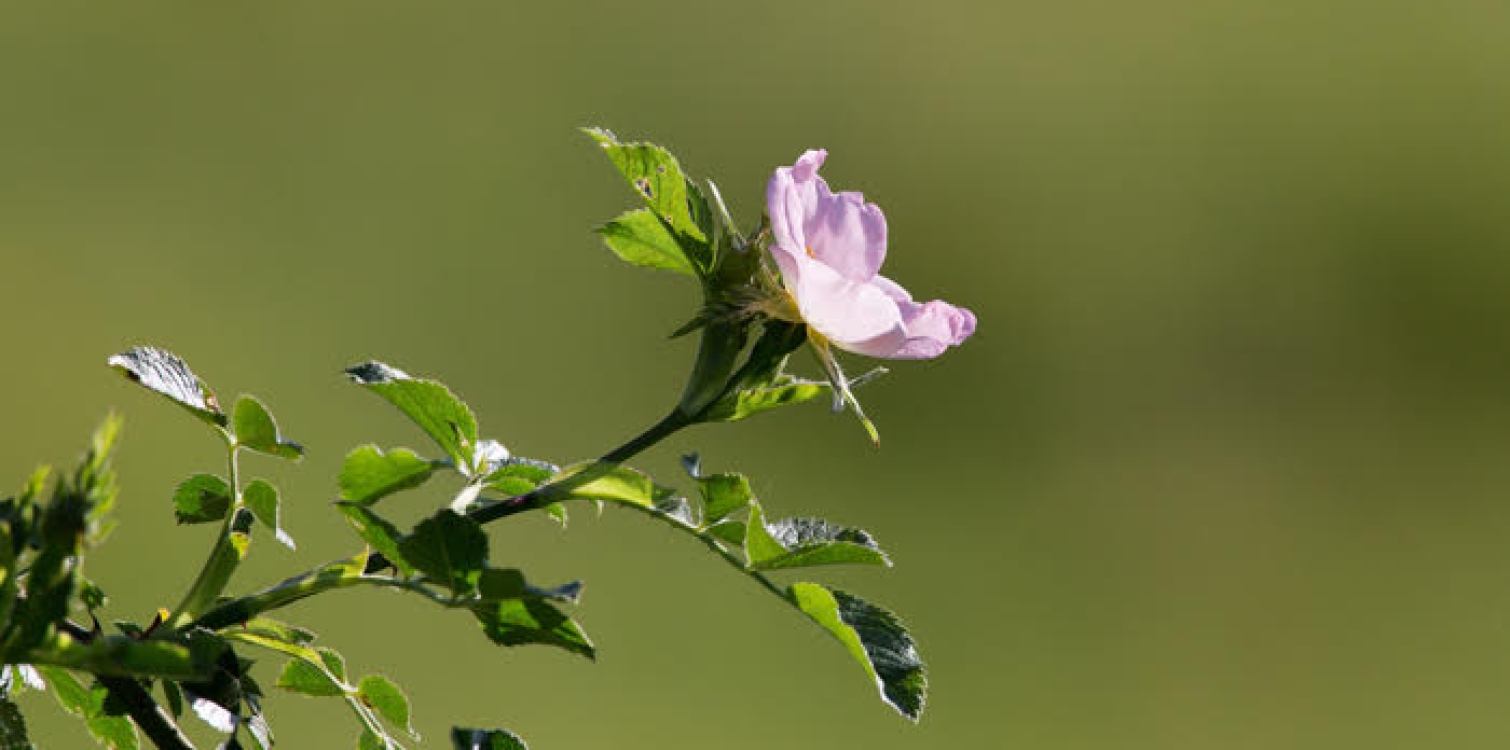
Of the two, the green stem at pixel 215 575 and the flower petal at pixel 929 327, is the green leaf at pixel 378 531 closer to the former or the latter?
the green stem at pixel 215 575

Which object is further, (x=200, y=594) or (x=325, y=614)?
(x=325, y=614)

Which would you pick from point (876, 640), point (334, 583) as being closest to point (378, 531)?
point (334, 583)

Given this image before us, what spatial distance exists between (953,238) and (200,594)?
5.45 m

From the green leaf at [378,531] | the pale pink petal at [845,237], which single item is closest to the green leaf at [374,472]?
the green leaf at [378,531]

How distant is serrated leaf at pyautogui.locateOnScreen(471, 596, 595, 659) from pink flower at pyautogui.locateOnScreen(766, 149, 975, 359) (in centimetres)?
10

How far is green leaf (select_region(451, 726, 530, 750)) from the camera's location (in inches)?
14.6

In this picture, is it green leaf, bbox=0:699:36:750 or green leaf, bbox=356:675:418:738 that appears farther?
green leaf, bbox=356:675:418:738

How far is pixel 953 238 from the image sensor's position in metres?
5.74

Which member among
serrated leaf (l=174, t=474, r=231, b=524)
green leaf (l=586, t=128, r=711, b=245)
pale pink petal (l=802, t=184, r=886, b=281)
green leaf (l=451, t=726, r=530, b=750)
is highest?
green leaf (l=586, t=128, r=711, b=245)

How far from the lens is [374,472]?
375 millimetres

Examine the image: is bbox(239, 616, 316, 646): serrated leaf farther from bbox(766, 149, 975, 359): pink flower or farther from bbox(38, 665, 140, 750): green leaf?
bbox(766, 149, 975, 359): pink flower

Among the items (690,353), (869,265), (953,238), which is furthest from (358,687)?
(953,238)

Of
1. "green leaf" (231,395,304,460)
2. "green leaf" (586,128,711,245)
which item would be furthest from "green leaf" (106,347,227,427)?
"green leaf" (586,128,711,245)

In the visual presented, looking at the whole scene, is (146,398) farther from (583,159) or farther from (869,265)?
(869,265)
